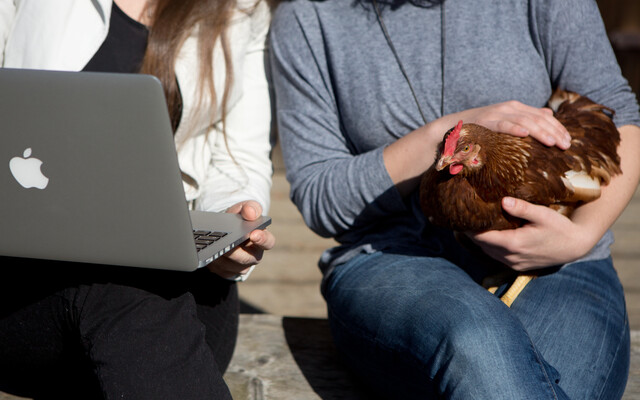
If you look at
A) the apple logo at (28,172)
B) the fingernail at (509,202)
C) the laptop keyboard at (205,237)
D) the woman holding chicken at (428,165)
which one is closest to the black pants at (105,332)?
the laptop keyboard at (205,237)

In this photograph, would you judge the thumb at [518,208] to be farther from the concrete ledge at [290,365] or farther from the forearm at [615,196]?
the concrete ledge at [290,365]

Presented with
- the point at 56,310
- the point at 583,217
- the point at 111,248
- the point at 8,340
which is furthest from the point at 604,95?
the point at 8,340

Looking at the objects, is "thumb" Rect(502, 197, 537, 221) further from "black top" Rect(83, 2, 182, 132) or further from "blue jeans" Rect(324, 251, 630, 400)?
"black top" Rect(83, 2, 182, 132)

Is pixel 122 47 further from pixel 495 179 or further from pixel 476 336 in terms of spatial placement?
pixel 476 336

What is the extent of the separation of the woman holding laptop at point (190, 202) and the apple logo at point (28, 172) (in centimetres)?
24

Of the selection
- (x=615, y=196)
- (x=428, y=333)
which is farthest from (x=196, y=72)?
(x=615, y=196)

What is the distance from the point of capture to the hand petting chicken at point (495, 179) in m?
1.22

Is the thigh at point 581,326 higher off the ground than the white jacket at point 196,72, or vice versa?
the white jacket at point 196,72

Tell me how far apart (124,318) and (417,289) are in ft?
1.76

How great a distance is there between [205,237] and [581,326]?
0.75 m

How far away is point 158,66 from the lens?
1446 millimetres

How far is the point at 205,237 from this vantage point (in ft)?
3.75

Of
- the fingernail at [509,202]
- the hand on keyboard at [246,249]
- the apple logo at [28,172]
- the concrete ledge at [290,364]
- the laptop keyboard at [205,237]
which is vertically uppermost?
the apple logo at [28,172]

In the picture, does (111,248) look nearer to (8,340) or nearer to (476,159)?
(8,340)
